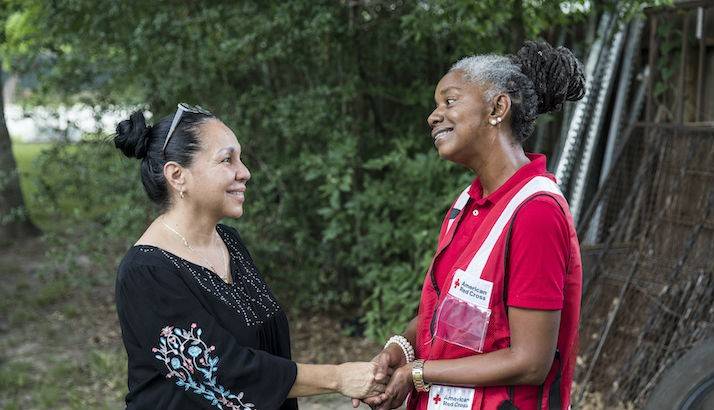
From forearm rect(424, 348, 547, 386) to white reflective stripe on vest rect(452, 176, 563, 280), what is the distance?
22 centimetres

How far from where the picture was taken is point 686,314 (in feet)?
15.2

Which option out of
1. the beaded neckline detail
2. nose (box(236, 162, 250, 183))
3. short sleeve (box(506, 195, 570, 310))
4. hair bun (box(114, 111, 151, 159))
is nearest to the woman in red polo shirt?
short sleeve (box(506, 195, 570, 310))

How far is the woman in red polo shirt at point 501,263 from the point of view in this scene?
2.10m

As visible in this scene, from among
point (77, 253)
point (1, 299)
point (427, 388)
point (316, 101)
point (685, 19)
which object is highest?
point (685, 19)

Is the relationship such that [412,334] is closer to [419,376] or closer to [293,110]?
[419,376]

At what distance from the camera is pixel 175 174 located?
2555mm

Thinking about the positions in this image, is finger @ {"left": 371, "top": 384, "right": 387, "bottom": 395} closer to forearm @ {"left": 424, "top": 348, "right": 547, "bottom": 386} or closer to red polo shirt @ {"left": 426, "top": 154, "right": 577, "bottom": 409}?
forearm @ {"left": 424, "top": 348, "right": 547, "bottom": 386}

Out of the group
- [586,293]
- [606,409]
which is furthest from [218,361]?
[586,293]

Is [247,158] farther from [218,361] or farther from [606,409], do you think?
[218,361]

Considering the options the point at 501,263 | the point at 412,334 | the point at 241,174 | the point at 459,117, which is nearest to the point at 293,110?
the point at 241,174

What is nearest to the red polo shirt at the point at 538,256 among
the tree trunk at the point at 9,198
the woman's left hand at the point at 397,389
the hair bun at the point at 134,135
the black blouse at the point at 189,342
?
the woman's left hand at the point at 397,389

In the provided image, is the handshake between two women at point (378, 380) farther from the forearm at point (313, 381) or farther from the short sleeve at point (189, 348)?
the short sleeve at point (189, 348)

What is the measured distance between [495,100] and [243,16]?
162 inches

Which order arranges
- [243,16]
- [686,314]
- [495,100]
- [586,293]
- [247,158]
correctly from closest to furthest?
[495,100], [686,314], [586,293], [243,16], [247,158]
